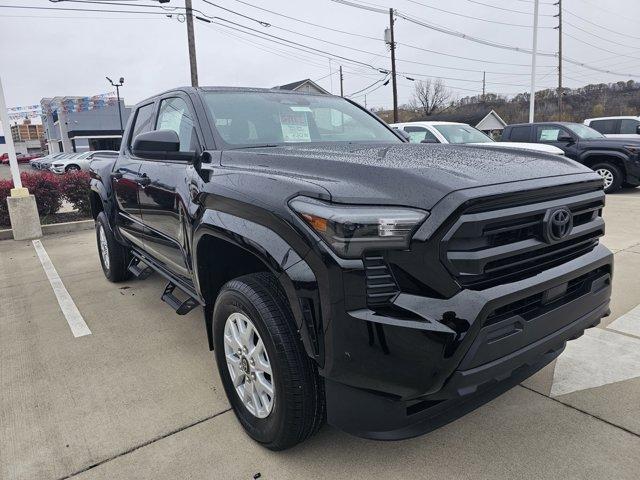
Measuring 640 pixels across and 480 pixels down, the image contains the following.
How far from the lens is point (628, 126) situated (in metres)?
14.6

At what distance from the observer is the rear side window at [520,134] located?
12.5 m

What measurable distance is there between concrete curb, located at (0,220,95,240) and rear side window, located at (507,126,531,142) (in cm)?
1074

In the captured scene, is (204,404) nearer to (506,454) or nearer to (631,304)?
(506,454)

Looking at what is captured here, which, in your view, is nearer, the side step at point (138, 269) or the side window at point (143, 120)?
the side window at point (143, 120)

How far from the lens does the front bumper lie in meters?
1.68

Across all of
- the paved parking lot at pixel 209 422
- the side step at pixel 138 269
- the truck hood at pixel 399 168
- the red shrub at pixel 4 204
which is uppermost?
the truck hood at pixel 399 168

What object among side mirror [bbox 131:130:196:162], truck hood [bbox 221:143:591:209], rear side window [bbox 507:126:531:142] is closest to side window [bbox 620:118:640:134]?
rear side window [bbox 507:126:531:142]

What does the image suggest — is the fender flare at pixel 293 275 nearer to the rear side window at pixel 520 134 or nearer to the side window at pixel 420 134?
the side window at pixel 420 134

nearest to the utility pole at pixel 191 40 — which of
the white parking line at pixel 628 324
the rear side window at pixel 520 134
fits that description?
the rear side window at pixel 520 134

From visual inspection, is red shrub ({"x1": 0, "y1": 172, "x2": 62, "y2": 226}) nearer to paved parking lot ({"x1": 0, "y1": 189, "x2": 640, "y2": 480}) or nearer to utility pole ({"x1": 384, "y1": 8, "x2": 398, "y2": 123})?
paved parking lot ({"x1": 0, "y1": 189, "x2": 640, "y2": 480})

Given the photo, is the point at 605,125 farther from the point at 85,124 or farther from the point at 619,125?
the point at 85,124

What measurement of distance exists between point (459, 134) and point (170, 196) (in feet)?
29.0

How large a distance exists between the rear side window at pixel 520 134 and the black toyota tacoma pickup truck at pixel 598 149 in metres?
0.01

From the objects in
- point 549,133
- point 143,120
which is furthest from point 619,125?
point 143,120
